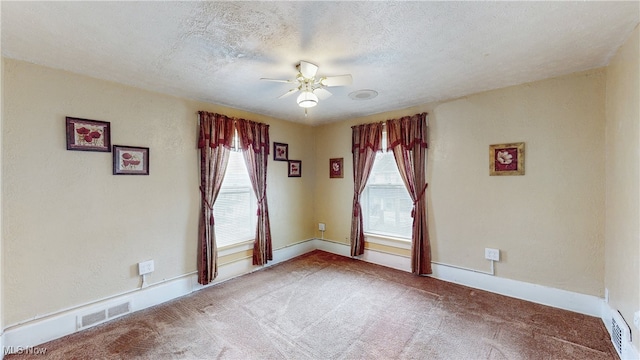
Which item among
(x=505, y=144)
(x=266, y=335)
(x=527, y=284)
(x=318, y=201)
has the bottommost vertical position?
(x=266, y=335)

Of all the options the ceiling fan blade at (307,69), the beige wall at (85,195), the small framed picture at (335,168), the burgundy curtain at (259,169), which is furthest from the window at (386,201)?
the beige wall at (85,195)

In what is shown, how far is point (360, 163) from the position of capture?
13.4ft

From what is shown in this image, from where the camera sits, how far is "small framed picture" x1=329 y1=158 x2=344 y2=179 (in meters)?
4.44

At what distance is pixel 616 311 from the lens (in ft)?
6.70

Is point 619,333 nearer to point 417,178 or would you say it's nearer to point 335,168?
point 417,178

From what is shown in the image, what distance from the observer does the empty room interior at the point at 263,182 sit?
1.76 metres

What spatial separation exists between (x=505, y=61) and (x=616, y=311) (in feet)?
7.44

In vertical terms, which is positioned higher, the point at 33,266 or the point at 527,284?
the point at 33,266

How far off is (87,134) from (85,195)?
A: 591 mm

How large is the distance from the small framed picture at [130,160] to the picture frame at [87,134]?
3.9 inches

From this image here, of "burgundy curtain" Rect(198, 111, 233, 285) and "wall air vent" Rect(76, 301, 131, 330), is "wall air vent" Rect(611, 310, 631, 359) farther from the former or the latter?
"wall air vent" Rect(76, 301, 131, 330)

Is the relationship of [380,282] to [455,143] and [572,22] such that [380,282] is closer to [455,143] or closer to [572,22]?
[455,143]

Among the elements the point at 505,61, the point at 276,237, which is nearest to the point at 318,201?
the point at 276,237

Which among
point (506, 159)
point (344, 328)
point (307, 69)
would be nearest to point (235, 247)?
point (344, 328)
